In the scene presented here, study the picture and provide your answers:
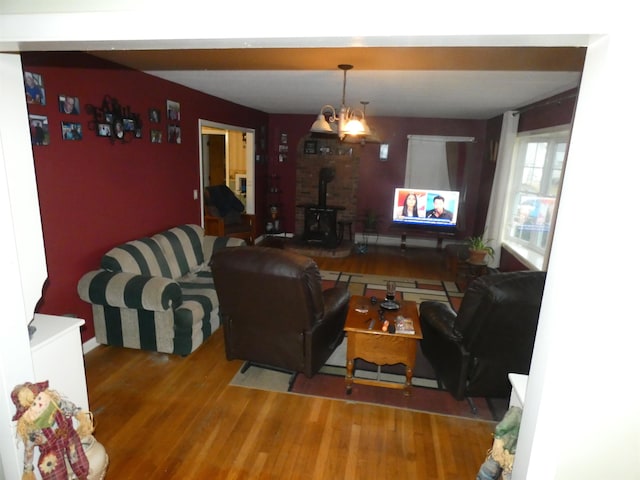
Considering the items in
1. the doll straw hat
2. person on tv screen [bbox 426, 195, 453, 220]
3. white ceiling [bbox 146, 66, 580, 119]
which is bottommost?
the doll straw hat

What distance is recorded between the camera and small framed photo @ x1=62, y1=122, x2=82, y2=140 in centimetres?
288

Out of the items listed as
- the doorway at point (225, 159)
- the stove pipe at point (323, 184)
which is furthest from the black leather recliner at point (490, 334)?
the doorway at point (225, 159)

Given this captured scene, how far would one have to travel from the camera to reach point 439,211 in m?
6.57

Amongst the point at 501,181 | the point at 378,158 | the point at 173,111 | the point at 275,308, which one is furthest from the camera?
the point at 378,158

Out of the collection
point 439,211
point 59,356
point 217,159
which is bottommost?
point 59,356

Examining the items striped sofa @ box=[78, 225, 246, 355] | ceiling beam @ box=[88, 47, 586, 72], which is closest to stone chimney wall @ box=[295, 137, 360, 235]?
ceiling beam @ box=[88, 47, 586, 72]

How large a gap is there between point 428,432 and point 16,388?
219 cm

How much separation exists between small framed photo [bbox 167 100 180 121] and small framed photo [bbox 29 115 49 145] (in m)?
1.56

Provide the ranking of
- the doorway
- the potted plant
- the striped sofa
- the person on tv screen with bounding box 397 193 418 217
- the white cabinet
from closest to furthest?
the white cabinet < the striped sofa < the potted plant < the person on tv screen with bounding box 397 193 418 217 < the doorway

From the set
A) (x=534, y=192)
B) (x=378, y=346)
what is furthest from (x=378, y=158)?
(x=378, y=346)

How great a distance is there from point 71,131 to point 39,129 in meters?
0.28

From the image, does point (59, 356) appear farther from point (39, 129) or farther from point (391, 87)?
point (391, 87)

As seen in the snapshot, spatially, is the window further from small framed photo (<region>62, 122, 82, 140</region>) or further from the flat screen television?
small framed photo (<region>62, 122, 82, 140</region>)

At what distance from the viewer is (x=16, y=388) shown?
154 cm
